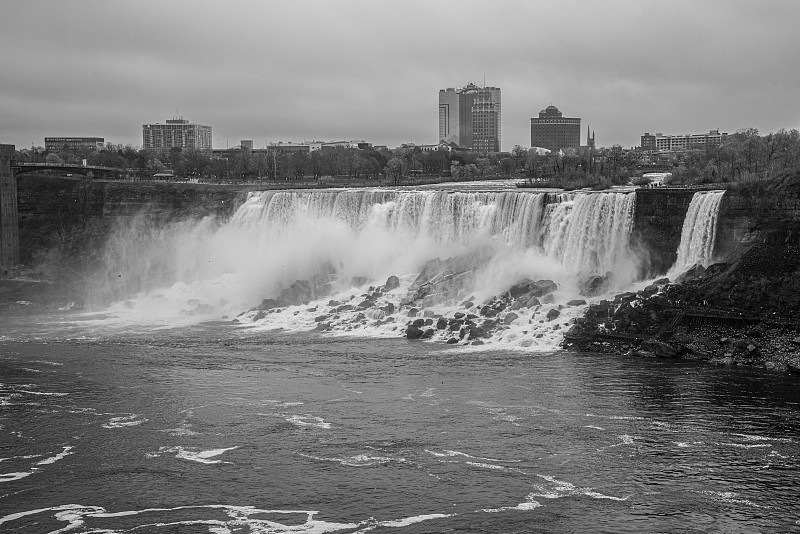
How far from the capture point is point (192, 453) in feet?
115

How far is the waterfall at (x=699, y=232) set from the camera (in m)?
58.5

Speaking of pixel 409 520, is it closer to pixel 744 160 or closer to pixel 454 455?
pixel 454 455

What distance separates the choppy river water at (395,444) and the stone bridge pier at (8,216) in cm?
3949

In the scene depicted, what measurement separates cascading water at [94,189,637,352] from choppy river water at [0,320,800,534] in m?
11.0

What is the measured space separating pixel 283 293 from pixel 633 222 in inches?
933

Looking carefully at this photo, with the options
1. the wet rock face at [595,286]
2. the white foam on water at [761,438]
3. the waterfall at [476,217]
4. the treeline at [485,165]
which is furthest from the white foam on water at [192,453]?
the treeline at [485,165]

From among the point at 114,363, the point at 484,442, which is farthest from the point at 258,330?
the point at 484,442

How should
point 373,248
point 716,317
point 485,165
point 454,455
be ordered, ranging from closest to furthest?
point 454,455, point 716,317, point 373,248, point 485,165

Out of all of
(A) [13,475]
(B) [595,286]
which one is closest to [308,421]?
(A) [13,475]

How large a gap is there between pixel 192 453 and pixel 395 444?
23.3 feet

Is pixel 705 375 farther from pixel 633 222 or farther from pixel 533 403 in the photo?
pixel 633 222

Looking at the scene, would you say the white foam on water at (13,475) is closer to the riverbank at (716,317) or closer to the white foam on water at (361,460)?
the white foam on water at (361,460)

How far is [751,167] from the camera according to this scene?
296 feet

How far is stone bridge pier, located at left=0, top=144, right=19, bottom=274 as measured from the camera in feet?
286
